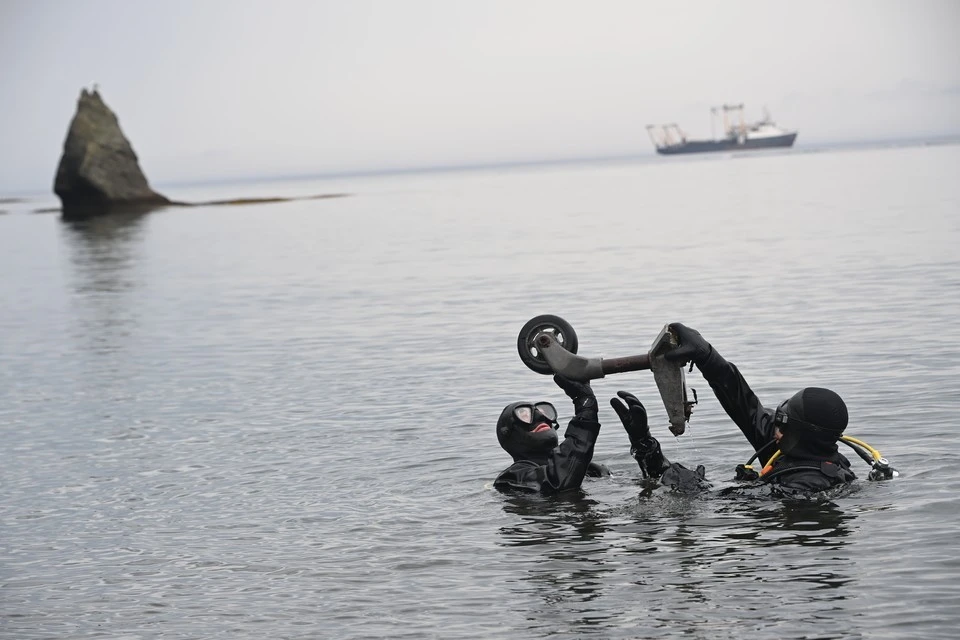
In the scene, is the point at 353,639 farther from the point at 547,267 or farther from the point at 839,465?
the point at 547,267

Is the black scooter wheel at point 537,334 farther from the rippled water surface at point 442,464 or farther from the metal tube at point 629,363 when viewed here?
the rippled water surface at point 442,464

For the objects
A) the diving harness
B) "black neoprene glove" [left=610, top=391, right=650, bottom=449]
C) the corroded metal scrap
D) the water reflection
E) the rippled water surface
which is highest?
the corroded metal scrap

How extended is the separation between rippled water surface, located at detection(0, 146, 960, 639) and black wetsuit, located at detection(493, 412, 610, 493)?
0.76 feet

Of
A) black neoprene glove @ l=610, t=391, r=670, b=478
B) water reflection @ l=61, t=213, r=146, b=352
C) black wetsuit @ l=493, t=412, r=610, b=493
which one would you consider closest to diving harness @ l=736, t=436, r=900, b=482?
black neoprene glove @ l=610, t=391, r=670, b=478

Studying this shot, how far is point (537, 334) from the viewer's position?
388 inches

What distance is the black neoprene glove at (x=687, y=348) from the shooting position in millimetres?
9266

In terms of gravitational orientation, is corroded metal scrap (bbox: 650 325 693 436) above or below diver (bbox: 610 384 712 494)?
above

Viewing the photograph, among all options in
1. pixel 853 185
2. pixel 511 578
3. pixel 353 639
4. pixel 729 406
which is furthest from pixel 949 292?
pixel 853 185

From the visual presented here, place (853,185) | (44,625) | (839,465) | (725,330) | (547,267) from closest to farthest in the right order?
(44,625) < (839,465) < (725,330) < (547,267) < (853,185)

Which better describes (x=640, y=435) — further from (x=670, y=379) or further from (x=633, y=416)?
(x=670, y=379)

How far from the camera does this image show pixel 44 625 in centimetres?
847

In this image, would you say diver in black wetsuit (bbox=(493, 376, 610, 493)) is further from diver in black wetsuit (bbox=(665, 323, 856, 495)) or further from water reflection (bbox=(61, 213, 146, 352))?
water reflection (bbox=(61, 213, 146, 352))

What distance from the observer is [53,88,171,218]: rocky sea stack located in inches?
3243

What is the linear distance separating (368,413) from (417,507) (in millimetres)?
4492
